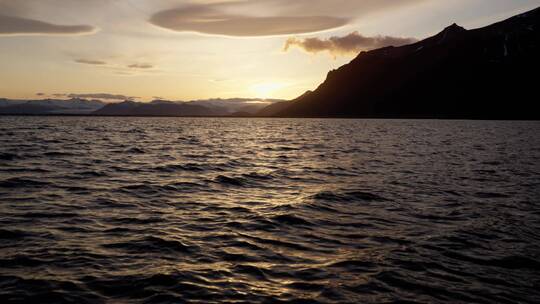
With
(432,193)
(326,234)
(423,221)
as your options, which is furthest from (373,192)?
(326,234)

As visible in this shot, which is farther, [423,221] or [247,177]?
[247,177]

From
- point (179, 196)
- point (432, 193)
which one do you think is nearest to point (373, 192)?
point (432, 193)

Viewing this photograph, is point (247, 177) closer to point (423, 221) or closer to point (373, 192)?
point (373, 192)

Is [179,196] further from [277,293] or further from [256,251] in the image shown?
[277,293]

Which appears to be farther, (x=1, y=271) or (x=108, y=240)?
Answer: (x=108, y=240)

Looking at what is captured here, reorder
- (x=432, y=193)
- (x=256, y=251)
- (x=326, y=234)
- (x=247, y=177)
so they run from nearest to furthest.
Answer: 1. (x=256, y=251)
2. (x=326, y=234)
3. (x=432, y=193)
4. (x=247, y=177)

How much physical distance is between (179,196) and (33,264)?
990cm

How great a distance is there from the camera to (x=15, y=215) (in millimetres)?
15414

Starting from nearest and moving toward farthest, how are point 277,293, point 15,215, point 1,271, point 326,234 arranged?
point 277,293 < point 1,271 < point 326,234 < point 15,215

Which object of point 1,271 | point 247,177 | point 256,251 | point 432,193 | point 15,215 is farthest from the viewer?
point 247,177

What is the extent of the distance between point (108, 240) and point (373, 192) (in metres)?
14.4

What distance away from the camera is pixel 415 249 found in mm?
12422

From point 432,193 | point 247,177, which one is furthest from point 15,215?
point 432,193

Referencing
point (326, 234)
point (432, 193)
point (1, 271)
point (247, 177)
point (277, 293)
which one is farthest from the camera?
point (247, 177)
